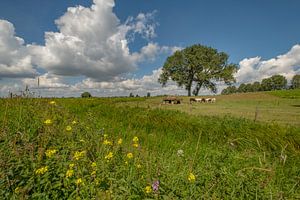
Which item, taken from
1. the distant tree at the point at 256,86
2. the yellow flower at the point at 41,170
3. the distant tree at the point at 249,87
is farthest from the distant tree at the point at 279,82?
the yellow flower at the point at 41,170

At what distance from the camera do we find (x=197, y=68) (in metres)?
56.7

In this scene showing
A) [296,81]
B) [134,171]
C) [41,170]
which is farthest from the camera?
[296,81]

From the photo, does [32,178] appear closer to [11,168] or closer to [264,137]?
[11,168]

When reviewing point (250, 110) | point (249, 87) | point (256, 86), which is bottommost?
point (250, 110)

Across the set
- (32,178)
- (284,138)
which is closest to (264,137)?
(284,138)

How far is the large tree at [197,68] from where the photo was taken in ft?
180

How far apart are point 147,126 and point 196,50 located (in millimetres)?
51414

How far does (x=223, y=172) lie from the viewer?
3135mm

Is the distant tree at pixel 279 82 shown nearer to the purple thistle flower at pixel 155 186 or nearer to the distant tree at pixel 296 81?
the distant tree at pixel 296 81

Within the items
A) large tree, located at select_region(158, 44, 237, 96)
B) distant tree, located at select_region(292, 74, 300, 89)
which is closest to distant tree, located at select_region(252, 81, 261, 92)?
distant tree, located at select_region(292, 74, 300, 89)

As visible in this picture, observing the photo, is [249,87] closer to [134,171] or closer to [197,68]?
[197,68]

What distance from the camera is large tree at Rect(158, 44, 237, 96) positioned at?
180 feet

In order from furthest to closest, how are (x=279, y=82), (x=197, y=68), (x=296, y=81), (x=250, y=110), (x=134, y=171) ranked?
(x=296, y=81)
(x=279, y=82)
(x=197, y=68)
(x=250, y=110)
(x=134, y=171)

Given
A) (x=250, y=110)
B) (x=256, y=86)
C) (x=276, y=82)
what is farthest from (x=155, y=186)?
(x=256, y=86)
